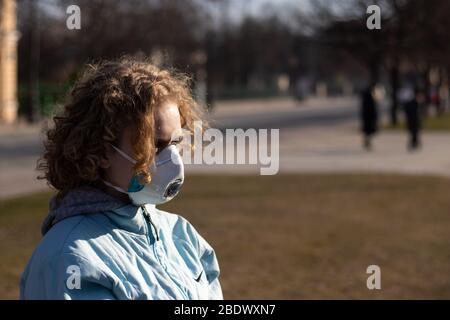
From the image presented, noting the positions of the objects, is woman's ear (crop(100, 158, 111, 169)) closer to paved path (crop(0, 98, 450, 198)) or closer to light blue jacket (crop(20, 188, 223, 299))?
light blue jacket (crop(20, 188, 223, 299))

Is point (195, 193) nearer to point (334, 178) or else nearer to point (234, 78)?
point (334, 178)

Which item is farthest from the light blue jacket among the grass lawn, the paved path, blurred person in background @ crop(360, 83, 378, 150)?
blurred person in background @ crop(360, 83, 378, 150)

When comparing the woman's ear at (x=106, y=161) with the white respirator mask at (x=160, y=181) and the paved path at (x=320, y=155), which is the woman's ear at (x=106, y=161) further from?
the paved path at (x=320, y=155)

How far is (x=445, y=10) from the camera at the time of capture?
110 ft

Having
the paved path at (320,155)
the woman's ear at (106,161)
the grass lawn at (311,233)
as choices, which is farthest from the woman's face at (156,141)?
the paved path at (320,155)

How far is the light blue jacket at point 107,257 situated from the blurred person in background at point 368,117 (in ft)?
80.0

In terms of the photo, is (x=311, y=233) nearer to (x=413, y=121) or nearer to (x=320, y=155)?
(x=320, y=155)

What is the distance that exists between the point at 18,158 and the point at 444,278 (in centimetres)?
1634

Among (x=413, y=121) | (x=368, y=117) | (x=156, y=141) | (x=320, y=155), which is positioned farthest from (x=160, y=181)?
(x=368, y=117)

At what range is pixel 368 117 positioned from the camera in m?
27.2

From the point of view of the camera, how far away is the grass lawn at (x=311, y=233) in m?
8.77

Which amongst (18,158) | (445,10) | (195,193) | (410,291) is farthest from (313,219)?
(445,10)

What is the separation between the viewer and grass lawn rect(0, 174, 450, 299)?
8.77 metres
